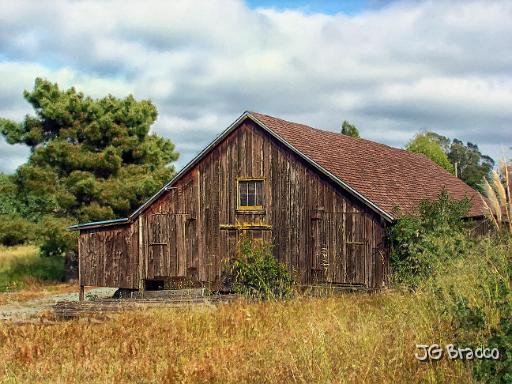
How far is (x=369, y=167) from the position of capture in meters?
24.7

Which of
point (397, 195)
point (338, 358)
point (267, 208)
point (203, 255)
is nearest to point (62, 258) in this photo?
point (203, 255)

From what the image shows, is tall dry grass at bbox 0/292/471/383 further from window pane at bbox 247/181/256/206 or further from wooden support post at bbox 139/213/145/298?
wooden support post at bbox 139/213/145/298

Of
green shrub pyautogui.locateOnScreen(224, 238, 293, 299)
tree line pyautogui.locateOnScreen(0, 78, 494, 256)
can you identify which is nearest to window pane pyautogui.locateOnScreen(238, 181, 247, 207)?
green shrub pyautogui.locateOnScreen(224, 238, 293, 299)

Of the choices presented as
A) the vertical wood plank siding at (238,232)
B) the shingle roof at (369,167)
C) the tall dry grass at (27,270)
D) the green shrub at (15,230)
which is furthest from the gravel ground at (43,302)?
the shingle roof at (369,167)

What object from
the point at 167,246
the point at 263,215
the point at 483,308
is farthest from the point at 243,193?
the point at 483,308

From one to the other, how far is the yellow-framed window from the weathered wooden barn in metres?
0.03

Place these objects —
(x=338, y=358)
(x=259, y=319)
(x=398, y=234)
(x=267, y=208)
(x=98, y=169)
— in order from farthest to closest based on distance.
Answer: (x=98, y=169) < (x=267, y=208) < (x=398, y=234) < (x=259, y=319) < (x=338, y=358)

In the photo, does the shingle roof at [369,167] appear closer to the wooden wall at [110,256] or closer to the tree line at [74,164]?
the wooden wall at [110,256]

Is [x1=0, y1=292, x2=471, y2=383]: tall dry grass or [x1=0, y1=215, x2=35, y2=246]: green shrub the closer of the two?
[x1=0, y1=292, x2=471, y2=383]: tall dry grass

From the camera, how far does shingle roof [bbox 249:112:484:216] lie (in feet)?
70.4

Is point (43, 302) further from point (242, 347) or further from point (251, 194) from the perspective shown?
point (242, 347)

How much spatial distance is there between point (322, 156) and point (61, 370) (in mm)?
14872

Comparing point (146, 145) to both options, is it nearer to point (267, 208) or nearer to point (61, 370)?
point (267, 208)

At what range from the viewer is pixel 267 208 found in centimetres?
2222
